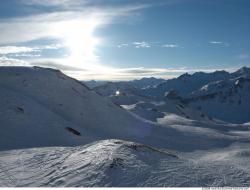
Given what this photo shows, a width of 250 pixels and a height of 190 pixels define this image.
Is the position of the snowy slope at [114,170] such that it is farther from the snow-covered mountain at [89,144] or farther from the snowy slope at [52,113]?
the snowy slope at [52,113]

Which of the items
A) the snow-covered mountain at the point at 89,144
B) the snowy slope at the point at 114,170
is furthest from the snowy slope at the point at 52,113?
the snowy slope at the point at 114,170

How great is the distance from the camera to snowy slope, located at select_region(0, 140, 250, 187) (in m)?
16.8

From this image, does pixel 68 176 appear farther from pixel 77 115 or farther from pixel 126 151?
pixel 77 115

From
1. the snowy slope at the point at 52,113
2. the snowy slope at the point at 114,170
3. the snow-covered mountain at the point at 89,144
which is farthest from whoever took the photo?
the snowy slope at the point at 52,113

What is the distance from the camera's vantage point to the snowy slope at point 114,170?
55.0ft

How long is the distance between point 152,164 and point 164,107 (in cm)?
10125

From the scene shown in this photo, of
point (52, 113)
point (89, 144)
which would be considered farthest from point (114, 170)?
point (52, 113)

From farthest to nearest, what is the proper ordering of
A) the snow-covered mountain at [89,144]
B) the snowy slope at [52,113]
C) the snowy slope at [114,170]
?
the snowy slope at [52,113]
the snow-covered mountain at [89,144]
the snowy slope at [114,170]

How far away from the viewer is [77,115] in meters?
47.1

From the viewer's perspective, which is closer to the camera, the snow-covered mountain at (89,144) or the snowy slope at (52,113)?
the snow-covered mountain at (89,144)

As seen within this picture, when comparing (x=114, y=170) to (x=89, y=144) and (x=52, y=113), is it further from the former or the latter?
(x=52, y=113)

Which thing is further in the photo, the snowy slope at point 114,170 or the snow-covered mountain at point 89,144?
the snow-covered mountain at point 89,144

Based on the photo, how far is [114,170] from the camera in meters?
17.6

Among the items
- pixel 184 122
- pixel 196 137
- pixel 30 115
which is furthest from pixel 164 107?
pixel 30 115
